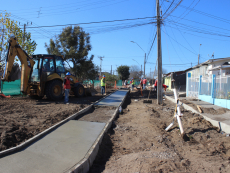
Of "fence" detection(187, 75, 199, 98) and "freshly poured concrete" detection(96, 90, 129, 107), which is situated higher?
"fence" detection(187, 75, 199, 98)

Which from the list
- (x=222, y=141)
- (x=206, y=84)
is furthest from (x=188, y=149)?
(x=206, y=84)

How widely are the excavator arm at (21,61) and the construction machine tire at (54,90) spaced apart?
1.15 m

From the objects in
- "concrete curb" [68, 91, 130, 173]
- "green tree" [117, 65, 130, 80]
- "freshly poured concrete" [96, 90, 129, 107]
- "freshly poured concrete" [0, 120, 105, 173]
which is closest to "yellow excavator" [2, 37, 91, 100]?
"freshly poured concrete" [96, 90, 129, 107]

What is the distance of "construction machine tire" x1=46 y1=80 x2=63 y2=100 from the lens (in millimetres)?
10310

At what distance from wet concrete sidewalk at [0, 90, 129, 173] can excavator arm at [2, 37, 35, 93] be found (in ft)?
17.7

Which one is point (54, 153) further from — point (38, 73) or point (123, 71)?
point (123, 71)

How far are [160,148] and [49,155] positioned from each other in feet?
8.76

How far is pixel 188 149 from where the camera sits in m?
4.54

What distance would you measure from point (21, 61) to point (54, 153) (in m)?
7.17

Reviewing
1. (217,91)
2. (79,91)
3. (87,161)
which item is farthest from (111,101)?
(87,161)

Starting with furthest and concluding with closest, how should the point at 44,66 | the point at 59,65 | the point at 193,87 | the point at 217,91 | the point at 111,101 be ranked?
1. the point at 193,87
2. the point at 111,101
3. the point at 59,65
4. the point at 44,66
5. the point at 217,91

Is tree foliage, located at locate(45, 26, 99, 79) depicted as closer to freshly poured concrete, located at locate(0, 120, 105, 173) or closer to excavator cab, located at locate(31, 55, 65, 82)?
excavator cab, located at locate(31, 55, 65, 82)

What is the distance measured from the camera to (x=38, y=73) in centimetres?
1030

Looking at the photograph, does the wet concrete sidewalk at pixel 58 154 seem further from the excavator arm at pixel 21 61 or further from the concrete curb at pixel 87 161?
the excavator arm at pixel 21 61
